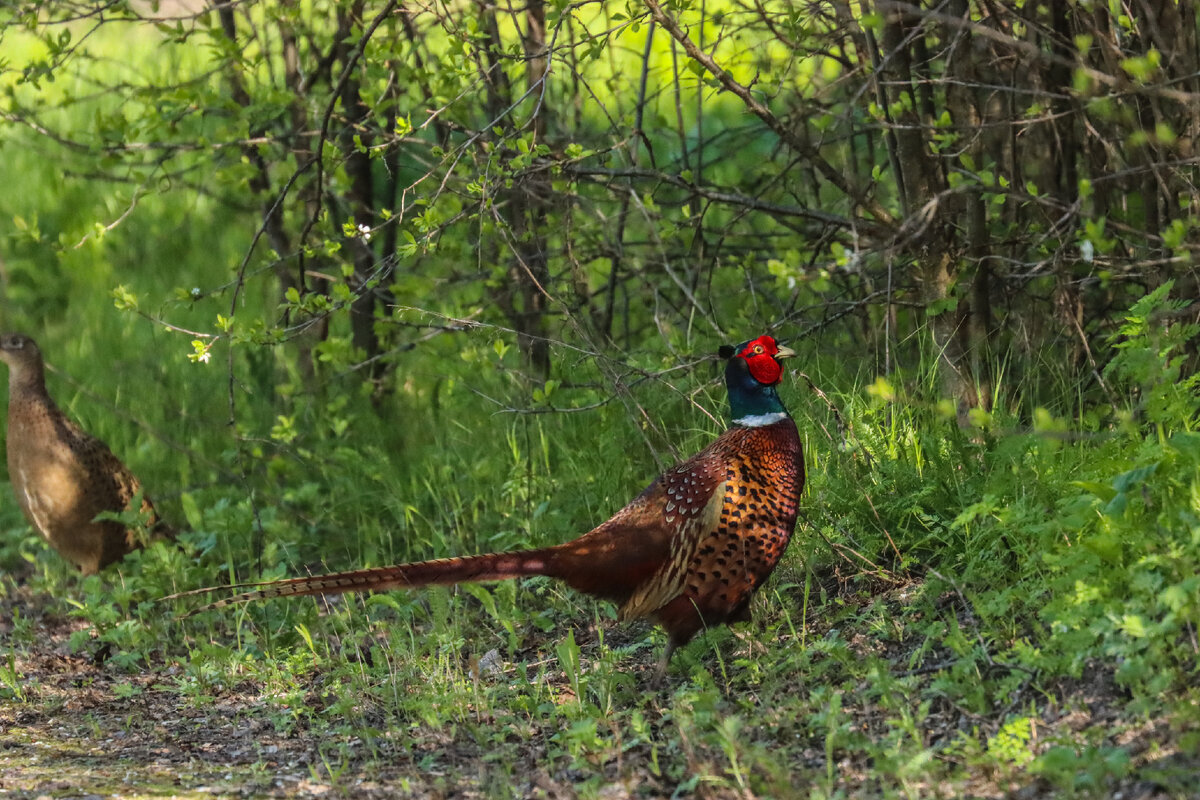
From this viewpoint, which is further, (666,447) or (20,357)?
(20,357)

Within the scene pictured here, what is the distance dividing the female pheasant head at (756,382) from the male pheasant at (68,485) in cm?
267

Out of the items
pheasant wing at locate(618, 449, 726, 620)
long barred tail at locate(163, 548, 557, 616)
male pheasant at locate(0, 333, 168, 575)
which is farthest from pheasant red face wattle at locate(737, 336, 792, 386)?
male pheasant at locate(0, 333, 168, 575)

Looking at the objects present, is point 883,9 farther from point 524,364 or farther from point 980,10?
point 524,364

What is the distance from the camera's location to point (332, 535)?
589 centimetres

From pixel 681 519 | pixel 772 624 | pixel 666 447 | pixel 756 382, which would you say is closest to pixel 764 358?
pixel 756 382

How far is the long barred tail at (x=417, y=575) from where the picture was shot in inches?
147

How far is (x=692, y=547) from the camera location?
4031mm

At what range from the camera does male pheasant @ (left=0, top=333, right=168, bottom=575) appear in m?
5.72

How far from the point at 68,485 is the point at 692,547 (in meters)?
2.94

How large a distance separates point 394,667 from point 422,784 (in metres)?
→ 1.03

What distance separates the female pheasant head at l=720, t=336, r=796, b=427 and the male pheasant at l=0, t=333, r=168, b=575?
267cm

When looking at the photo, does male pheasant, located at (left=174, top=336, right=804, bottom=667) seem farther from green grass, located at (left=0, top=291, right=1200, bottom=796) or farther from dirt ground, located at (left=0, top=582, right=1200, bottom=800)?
dirt ground, located at (left=0, top=582, right=1200, bottom=800)

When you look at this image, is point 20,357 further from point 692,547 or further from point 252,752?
point 692,547

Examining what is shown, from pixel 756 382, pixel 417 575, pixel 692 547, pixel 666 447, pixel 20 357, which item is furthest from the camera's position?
pixel 20 357
